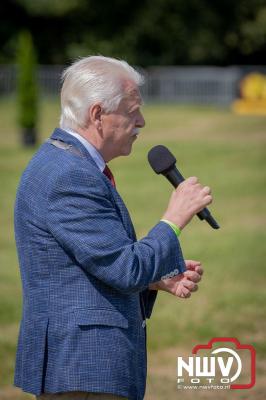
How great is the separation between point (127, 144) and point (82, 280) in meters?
0.49

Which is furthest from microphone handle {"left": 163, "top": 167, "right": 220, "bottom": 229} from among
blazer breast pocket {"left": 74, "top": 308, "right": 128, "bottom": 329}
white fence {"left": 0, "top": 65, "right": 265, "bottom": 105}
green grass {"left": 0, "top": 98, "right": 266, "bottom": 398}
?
white fence {"left": 0, "top": 65, "right": 265, "bottom": 105}

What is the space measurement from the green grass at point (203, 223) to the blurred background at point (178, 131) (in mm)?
21

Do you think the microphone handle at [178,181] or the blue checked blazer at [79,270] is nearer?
the blue checked blazer at [79,270]

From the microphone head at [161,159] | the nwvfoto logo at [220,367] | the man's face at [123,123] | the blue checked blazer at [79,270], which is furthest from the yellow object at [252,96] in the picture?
the blue checked blazer at [79,270]

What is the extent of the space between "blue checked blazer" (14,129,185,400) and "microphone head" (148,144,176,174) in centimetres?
32

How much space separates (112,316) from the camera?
3.19m

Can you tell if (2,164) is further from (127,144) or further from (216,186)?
(127,144)

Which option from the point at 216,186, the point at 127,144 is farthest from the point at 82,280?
the point at 216,186

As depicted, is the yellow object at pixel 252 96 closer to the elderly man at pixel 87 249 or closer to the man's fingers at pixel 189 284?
the man's fingers at pixel 189 284

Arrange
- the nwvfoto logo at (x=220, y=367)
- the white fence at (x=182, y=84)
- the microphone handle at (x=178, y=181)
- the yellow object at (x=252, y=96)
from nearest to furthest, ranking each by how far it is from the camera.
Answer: the microphone handle at (x=178, y=181)
the nwvfoto logo at (x=220, y=367)
the yellow object at (x=252, y=96)
the white fence at (x=182, y=84)

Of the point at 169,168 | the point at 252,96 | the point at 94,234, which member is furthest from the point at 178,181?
the point at 252,96

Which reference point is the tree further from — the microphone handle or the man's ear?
the man's ear

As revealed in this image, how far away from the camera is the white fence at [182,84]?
37.4m

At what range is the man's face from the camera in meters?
3.26
